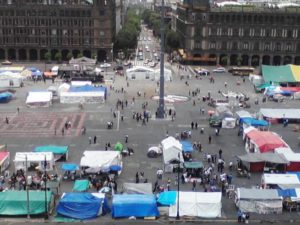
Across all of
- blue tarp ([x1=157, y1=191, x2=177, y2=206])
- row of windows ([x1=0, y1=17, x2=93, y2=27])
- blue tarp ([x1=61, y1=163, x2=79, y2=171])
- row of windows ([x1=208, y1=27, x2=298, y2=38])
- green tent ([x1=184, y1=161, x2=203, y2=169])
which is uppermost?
row of windows ([x1=0, y1=17, x2=93, y2=27])

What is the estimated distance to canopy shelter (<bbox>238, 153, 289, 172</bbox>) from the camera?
4991 cm

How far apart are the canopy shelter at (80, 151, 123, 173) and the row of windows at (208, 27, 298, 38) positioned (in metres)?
82.8

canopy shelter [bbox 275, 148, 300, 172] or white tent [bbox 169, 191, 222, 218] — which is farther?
canopy shelter [bbox 275, 148, 300, 172]

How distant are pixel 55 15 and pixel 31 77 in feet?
94.7

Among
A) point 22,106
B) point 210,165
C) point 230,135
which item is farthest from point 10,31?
point 210,165

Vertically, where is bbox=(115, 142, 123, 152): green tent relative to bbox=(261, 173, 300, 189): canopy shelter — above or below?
below

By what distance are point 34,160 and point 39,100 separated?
103ft

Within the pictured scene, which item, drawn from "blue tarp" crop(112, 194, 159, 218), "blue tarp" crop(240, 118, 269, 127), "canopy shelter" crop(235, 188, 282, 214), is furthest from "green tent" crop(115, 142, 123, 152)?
"canopy shelter" crop(235, 188, 282, 214)

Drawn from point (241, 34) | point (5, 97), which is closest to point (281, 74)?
point (241, 34)

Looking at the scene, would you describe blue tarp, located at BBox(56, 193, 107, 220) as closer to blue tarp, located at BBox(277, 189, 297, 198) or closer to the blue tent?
blue tarp, located at BBox(277, 189, 297, 198)

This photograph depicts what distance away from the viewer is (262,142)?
180 feet

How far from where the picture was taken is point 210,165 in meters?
52.4

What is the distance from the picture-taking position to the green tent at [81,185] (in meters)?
44.2

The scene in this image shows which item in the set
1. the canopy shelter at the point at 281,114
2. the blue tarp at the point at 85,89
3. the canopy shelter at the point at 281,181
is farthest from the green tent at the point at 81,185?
the blue tarp at the point at 85,89
